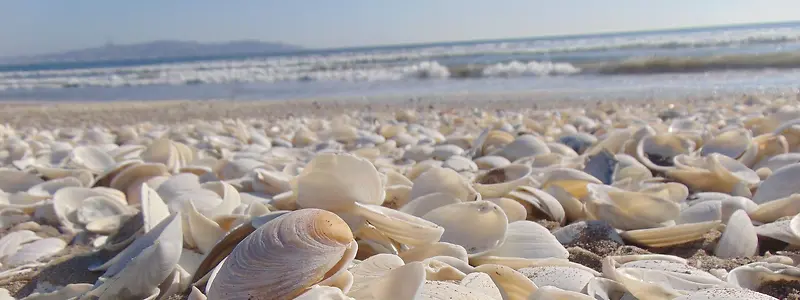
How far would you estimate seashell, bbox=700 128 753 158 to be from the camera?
9.73ft

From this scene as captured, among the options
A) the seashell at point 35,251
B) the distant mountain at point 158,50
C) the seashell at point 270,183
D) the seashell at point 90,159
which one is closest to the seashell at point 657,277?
the seashell at point 270,183

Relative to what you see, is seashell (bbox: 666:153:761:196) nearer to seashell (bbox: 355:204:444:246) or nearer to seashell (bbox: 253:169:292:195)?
seashell (bbox: 355:204:444:246)

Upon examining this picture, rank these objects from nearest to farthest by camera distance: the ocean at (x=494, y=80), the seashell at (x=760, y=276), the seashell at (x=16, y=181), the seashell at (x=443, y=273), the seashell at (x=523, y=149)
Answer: the seashell at (x=443, y=273) → the seashell at (x=760, y=276) → the seashell at (x=16, y=181) → the seashell at (x=523, y=149) → the ocean at (x=494, y=80)

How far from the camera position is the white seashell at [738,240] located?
67.1 inches

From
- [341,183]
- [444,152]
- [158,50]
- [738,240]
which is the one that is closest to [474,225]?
[341,183]

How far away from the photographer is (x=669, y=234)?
180 cm

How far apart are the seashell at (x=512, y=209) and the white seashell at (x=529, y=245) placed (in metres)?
0.30

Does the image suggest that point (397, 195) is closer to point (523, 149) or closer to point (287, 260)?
point (287, 260)

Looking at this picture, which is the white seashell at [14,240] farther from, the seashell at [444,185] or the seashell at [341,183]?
the seashell at [444,185]

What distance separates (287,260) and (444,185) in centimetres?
99

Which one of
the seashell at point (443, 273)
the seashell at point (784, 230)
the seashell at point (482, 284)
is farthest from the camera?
the seashell at point (784, 230)

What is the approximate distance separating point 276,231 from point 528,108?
25.2 feet

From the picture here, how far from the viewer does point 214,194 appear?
7.46 feet

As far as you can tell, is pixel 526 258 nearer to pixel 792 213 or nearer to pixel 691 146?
pixel 792 213
